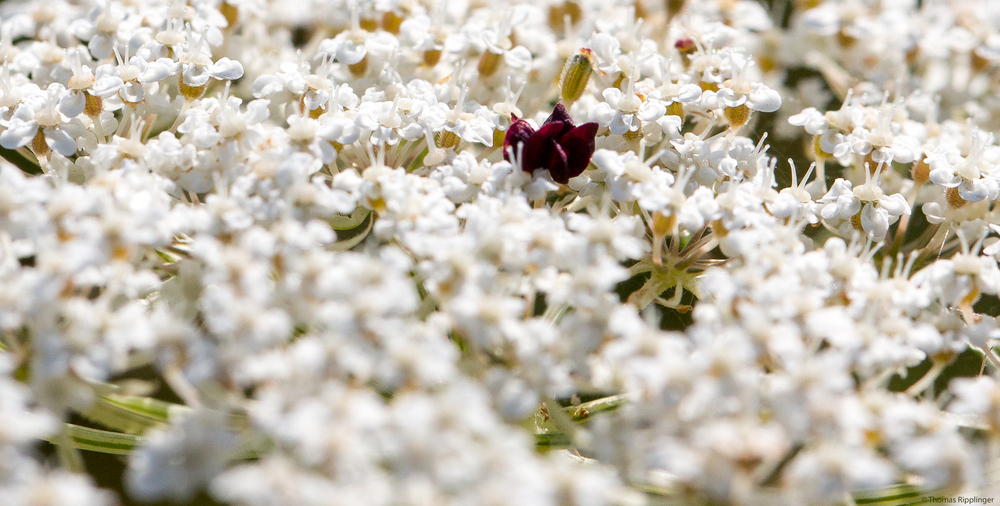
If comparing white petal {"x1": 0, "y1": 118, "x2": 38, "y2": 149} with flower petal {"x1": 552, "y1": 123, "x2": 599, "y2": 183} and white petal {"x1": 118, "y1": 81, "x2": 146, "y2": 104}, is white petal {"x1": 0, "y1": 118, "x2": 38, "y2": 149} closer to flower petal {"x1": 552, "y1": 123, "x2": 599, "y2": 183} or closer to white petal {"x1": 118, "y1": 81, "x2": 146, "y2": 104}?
white petal {"x1": 118, "y1": 81, "x2": 146, "y2": 104}

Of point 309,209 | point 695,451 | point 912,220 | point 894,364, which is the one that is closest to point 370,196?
point 309,209

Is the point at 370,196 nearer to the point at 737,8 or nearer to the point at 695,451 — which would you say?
the point at 695,451

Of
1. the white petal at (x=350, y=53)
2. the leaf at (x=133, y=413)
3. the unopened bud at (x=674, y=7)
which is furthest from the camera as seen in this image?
the unopened bud at (x=674, y=7)

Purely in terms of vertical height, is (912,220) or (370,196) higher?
(370,196)

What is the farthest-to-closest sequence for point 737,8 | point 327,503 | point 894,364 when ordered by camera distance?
point 737,8
point 894,364
point 327,503

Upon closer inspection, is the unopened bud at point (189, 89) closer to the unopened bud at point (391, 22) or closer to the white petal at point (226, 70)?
the white petal at point (226, 70)

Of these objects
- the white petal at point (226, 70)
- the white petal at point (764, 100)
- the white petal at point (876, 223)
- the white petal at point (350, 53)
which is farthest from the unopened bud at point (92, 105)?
the white petal at point (876, 223)

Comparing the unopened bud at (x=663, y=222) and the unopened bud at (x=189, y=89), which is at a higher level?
the unopened bud at (x=189, y=89)

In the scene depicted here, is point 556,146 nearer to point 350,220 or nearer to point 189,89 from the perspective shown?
point 350,220
